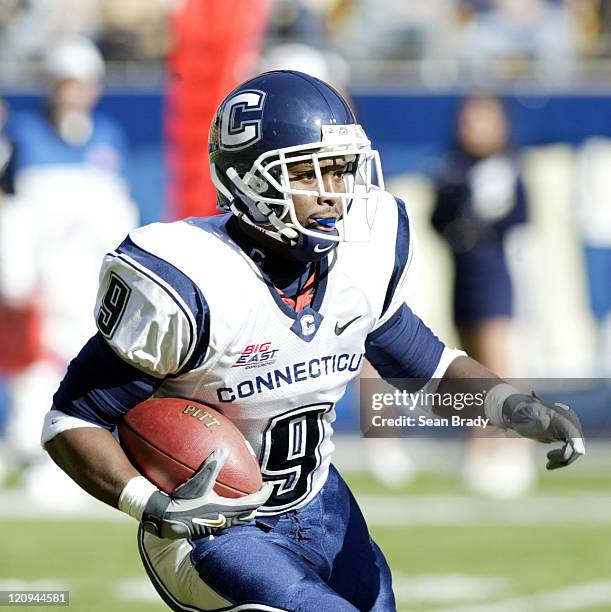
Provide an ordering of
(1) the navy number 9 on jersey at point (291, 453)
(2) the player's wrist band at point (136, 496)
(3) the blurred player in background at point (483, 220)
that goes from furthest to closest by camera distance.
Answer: (3) the blurred player in background at point (483, 220), (1) the navy number 9 on jersey at point (291, 453), (2) the player's wrist band at point (136, 496)

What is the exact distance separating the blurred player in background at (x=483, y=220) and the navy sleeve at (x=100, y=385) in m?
5.07

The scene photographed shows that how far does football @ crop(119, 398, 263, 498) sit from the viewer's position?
307 cm

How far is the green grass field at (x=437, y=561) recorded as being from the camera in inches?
212

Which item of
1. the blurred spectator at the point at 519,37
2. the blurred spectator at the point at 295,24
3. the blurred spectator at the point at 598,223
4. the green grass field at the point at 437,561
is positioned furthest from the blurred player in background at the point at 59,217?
the blurred spectator at the point at 598,223

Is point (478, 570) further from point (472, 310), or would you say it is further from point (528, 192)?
point (528, 192)

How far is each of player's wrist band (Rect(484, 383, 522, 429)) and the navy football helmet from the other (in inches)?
21.3

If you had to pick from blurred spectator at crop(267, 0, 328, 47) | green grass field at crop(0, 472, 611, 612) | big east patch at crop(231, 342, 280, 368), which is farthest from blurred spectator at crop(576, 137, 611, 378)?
big east patch at crop(231, 342, 280, 368)

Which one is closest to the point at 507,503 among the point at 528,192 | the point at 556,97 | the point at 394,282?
the point at 528,192

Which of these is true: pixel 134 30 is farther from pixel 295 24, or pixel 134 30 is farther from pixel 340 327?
pixel 340 327

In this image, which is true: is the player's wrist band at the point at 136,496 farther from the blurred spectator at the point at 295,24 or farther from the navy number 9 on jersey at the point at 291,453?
the blurred spectator at the point at 295,24

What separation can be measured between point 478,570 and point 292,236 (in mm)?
3029

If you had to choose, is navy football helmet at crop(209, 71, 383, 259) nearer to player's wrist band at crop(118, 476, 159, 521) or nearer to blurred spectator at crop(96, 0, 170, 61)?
player's wrist band at crop(118, 476, 159, 521)

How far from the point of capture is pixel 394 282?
3469 millimetres

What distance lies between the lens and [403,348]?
356 cm
